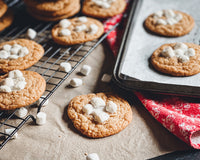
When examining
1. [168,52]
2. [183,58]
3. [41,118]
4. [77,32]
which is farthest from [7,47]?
[183,58]

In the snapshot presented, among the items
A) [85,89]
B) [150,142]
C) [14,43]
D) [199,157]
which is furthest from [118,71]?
[14,43]

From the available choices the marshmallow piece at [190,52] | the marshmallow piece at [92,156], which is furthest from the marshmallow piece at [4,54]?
the marshmallow piece at [190,52]

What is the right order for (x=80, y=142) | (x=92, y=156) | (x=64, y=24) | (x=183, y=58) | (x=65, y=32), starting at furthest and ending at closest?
(x=64, y=24) → (x=65, y=32) → (x=183, y=58) → (x=80, y=142) → (x=92, y=156)

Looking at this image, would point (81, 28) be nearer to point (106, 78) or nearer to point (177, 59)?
point (106, 78)

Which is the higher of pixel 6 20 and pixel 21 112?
pixel 6 20

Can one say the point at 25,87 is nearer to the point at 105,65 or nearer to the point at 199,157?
the point at 105,65

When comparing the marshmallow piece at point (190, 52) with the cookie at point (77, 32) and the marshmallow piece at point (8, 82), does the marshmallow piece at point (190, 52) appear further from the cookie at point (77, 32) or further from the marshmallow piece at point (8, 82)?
the marshmallow piece at point (8, 82)

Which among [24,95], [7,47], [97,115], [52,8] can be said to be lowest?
[97,115]
